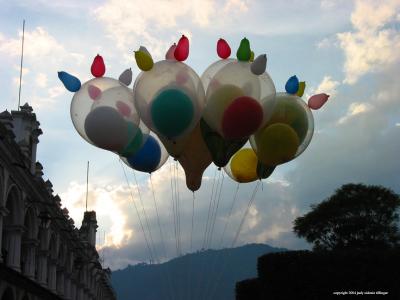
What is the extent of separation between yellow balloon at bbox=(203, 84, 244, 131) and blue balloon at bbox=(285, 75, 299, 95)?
225cm

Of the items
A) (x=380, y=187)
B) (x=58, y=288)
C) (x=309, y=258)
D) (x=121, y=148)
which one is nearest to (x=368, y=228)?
(x=380, y=187)

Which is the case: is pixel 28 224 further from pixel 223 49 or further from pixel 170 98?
pixel 223 49

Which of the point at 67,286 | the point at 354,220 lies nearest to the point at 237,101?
the point at 67,286

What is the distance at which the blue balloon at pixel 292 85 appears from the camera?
18.6 meters

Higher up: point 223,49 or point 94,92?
point 223,49

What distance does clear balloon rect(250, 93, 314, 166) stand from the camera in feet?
58.0

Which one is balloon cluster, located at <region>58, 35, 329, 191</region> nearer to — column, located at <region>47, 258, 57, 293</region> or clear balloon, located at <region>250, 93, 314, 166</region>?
clear balloon, located at <region>250, 93, 314, 166</region>

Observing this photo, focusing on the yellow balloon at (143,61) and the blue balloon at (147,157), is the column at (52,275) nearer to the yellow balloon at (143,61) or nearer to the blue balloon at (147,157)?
the blue balloon at (147,157)

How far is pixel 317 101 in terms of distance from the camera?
19.2 meters

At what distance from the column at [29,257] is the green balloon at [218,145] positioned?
2250 centimetres

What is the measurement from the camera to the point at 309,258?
37.8 meters

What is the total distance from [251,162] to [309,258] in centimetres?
1910

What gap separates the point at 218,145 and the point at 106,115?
10.9 ft

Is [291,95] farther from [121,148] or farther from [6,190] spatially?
[6,190]
